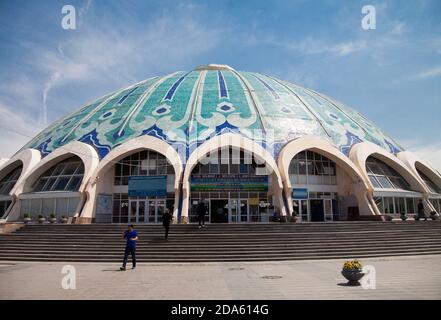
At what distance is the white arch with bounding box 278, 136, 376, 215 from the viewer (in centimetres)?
2436

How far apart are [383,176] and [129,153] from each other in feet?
65.8

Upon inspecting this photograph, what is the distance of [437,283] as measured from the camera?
8578 millimetres

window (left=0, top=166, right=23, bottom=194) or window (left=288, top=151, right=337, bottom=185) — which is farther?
window (left=0, top=166, right=23, bottom=194)

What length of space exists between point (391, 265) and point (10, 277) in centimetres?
1251

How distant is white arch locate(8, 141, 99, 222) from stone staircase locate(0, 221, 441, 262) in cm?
564

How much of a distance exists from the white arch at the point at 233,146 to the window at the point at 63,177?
27.2ft

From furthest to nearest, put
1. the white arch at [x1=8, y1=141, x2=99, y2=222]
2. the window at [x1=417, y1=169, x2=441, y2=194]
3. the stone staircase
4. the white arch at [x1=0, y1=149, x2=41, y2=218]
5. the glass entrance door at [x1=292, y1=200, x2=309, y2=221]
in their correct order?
the window at [x1=417, y1=169, x2=441, y2=194], the white arch at [x1=0, y1=149, x2=41, y2=218], the glass entrance door at [x1=292, y1=200, x2=309, y2=221], the white arch at [x1=8, y1=141, x2=99, y2=222], the stone staircase

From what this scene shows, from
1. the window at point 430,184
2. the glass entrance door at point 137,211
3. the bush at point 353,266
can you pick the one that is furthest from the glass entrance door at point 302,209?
the bush at point 353,266

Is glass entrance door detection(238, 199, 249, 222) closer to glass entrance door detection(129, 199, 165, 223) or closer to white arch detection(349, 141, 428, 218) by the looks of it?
Result: glass entrance door detection(129, 199, 165, 223)

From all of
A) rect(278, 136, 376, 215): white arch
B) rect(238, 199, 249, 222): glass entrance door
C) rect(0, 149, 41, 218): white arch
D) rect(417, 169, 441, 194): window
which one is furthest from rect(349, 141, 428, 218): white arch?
rect(0, 149, 41, 218): white arch

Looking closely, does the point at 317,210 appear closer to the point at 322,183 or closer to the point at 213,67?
the point at 322,183

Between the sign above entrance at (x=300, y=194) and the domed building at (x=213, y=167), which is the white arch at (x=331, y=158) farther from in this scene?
the sign above entrance at (x=300, y=194)

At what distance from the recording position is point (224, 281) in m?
9.45

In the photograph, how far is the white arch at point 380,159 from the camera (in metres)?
25.9
